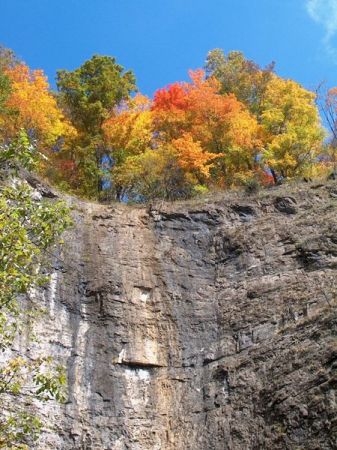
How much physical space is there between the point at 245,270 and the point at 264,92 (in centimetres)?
1758

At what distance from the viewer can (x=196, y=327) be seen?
696 inches

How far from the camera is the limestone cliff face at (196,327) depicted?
14.3 meters

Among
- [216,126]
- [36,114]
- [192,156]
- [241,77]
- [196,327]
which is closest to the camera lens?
[196,327]

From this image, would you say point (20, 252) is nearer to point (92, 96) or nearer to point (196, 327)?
point (196, 327)

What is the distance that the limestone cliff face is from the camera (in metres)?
A: 14.3

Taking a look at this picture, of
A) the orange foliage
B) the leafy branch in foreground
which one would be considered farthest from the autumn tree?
the leafy branch in foreground

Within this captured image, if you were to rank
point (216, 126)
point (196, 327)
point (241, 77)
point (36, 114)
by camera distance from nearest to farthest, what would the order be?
point (196, 327) → point (36, 114) → point (216, 126) → point (241, 77)

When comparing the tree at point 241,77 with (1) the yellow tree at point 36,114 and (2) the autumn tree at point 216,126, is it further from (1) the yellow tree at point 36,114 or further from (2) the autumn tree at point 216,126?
(1) the yellow tree at point 36,114

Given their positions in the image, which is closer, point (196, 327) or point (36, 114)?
point (196, 327)

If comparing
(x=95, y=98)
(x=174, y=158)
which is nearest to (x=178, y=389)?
(x=174, y=158)

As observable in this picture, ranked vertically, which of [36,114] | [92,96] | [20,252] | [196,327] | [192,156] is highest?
[92,96]

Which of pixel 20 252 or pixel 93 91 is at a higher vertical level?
pixel 93 91

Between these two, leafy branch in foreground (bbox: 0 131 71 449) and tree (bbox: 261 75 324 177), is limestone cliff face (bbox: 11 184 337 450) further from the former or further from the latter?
leafy branch in foreground (bbox: 0 131 71 449)

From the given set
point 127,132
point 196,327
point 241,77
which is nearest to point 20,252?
point 196,327
